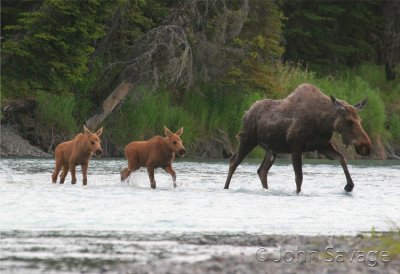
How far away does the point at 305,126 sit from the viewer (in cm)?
1930

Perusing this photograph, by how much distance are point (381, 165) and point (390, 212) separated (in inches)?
587

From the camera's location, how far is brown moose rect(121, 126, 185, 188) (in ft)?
64.6

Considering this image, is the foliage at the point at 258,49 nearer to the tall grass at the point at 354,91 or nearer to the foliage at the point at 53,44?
the tall grass at the point at 354,91

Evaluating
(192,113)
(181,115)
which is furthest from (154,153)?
(192,113)

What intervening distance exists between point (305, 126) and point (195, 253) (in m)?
8.74

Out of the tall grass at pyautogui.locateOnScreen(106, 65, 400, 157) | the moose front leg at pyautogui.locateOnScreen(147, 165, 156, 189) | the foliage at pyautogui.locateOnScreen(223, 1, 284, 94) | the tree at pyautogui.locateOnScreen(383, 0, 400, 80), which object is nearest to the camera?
the moose front leg at pyautogui.locateOnScreen(147, 165, 156, 189)

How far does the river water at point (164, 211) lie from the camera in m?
11.4

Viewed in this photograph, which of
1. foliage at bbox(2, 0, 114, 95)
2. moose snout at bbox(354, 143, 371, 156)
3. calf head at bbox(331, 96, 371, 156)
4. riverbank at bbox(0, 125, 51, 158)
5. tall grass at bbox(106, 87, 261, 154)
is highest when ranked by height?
foliage at bbox(2, 0, 114, 95)

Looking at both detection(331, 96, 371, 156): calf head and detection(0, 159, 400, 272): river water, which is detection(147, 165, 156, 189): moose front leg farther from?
detection(331, 96, 371, 156): calf head

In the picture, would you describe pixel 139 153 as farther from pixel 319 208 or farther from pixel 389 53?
pixel 389 53

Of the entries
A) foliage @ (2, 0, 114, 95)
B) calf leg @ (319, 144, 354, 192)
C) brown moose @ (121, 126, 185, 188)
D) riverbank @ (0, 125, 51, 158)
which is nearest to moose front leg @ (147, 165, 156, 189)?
brown moose @ (121, 126, 185, 188)

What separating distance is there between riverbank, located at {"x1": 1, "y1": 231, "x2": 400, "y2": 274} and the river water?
0.9 inches

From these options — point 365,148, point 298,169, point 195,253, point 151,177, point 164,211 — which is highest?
point 365,148

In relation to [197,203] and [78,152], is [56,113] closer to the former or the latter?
[78,152]
